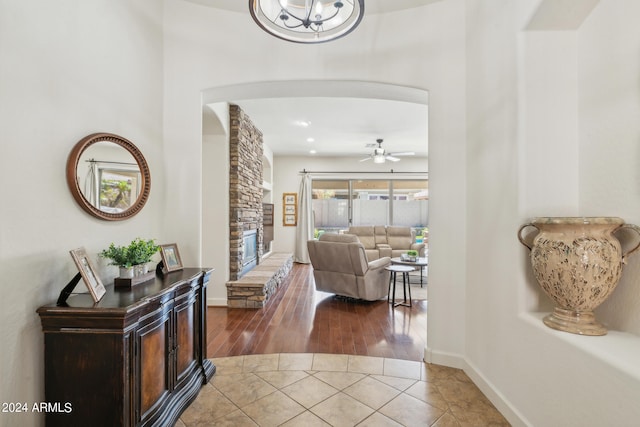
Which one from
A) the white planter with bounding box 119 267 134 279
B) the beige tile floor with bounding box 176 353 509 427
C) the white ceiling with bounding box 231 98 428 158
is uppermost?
the white ceiling with bounding box 231 98 428 158

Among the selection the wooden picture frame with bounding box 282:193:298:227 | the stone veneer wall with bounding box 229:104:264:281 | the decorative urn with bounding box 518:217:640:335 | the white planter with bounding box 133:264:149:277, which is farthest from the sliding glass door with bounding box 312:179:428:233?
the decorative urn with bounding box 518:217:640:335

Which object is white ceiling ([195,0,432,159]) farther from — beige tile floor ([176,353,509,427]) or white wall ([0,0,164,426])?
beige tile floor ([176,353,509,427])

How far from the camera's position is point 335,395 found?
2.02 m

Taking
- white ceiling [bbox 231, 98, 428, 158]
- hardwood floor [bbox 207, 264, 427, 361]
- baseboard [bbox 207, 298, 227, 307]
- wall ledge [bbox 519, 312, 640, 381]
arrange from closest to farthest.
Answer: wall ledge [bbox 519, 312, 640, 381] < hardwood floor [bbox 207, 264, 427, 361] < baseboard [bbox 207, 298, 227, 307] < white ceiling [bbox 231, 98, 428, 158]

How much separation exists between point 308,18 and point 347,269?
3.14 m

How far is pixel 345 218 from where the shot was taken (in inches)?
323

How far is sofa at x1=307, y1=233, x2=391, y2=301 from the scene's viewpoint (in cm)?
398

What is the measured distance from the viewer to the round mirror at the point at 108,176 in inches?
62.6

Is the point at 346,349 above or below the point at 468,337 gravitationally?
below

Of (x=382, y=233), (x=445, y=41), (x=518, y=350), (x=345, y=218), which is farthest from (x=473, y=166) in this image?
(x=345, y=218)

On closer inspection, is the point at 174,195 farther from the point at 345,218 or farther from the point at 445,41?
the point at 345,218

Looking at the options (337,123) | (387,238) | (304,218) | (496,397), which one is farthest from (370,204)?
(496,397)

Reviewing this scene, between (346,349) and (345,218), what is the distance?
565cm

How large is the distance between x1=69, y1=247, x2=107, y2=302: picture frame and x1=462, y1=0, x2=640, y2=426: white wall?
7.46 feet
